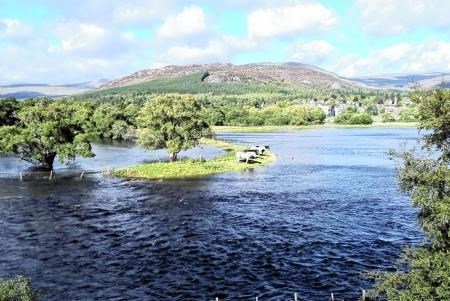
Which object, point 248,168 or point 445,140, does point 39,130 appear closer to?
point 248,168

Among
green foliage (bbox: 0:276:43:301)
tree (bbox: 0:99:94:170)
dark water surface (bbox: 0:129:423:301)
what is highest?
tree (bbox: 0:99:94:170)

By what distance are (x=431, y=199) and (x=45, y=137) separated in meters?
80.2

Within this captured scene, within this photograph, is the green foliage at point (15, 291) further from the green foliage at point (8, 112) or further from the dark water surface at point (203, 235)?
the green foliage at point (8, 112)

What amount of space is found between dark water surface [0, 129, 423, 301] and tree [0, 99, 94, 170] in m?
9.60

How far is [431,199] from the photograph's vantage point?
2462 cm

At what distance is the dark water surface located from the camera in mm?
39875

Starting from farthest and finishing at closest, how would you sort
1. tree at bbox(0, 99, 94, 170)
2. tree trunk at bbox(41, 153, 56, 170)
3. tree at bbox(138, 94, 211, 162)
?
tree at bbox(138, 94, 211, 162) → tree trunk at bbox(41, 153, 56, 170) → tree at bbox(0, 99, 94, 170)

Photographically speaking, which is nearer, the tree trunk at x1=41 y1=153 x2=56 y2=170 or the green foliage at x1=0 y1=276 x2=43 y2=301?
the green foliage at x1=0 y1=276 x2=43 y2=301

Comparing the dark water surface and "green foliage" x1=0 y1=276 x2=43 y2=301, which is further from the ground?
"green foliage" x1=0 y1=276 x2=43 y2=301

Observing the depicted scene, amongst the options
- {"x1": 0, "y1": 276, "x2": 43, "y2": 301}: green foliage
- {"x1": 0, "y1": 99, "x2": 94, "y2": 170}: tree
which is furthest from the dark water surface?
{"x1": 0, "y1": 276, "x2": 43, "y2": 301}: green foliage

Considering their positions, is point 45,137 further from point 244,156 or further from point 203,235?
point 203,235

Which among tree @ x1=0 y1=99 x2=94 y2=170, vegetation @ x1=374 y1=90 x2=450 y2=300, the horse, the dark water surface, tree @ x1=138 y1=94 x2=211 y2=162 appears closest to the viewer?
vegetation @ x1=374 y1=90 x2=450 y2=300

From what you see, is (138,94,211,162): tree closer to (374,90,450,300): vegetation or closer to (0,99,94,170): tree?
(0,99,94,170): tree

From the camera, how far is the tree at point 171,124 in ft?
320
